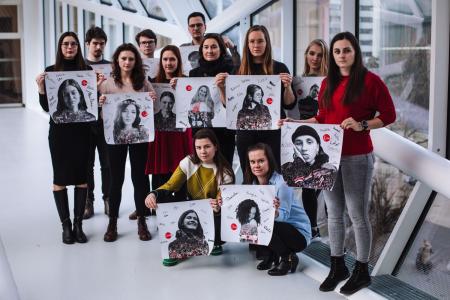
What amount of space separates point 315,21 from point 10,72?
1788 cm

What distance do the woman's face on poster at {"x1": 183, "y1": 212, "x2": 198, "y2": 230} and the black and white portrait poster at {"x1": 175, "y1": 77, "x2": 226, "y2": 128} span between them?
79cm

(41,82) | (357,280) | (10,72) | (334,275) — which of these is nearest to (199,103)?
(41,82)

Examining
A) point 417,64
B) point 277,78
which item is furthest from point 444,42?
point 277,78

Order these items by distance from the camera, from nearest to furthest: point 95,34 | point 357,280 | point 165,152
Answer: point 357,280 < point 165,152 < point 95,34

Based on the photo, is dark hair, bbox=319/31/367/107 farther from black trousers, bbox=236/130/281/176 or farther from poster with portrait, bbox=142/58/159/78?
poster with portrait, bbox=142/58/159/78

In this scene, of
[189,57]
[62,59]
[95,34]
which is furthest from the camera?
[189,57]

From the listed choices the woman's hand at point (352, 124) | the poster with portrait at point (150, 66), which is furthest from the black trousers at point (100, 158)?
the woman's hand at point (352, 124)

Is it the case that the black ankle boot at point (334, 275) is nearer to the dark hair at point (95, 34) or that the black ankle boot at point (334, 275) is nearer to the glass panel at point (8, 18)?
the dark hair at point (95, 34)

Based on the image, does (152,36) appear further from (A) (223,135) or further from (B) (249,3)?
(B) (249,3)

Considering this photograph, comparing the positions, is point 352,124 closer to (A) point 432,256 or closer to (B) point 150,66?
(A) point 432,256

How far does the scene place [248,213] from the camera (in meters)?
4.80

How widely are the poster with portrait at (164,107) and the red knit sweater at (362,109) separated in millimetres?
1735

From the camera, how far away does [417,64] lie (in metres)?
4.99

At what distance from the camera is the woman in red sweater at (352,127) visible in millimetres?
4016
